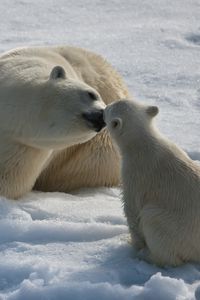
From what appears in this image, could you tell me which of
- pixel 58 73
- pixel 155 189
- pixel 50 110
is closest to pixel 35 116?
pixel 50 110

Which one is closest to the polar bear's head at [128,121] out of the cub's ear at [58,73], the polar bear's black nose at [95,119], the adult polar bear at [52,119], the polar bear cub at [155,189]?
the polar bear cub at [155,189]

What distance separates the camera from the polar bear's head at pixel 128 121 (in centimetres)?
338

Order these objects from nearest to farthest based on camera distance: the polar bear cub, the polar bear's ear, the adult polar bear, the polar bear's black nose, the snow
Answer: the snow, the polar bear cub, the polar bear's ear, the polar bear's black nose, the adult polar bear

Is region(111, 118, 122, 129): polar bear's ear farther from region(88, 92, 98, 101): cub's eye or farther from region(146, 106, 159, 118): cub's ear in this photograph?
region(88, 92, 98, 101): cub's eye

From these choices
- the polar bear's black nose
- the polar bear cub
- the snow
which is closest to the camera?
the snow

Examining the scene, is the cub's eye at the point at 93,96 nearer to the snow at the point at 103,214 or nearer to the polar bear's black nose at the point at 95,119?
the polar bear's black nose at the point at 95,119

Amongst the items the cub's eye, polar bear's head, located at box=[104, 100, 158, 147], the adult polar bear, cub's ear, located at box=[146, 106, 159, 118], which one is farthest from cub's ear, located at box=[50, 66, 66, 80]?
cub's ear, located at box=[146, 106, 159, 118]

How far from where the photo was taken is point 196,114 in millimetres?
5586

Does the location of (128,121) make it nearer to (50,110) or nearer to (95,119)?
(95,119)

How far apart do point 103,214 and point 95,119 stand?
0.42m

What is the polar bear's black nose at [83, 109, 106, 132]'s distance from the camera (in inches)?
144

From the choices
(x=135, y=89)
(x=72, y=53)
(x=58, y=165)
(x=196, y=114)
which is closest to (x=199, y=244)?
(x=58, y=165)

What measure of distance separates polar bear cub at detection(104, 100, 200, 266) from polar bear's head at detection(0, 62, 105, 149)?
28 cm

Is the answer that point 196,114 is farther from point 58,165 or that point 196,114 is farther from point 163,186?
point 163,186
